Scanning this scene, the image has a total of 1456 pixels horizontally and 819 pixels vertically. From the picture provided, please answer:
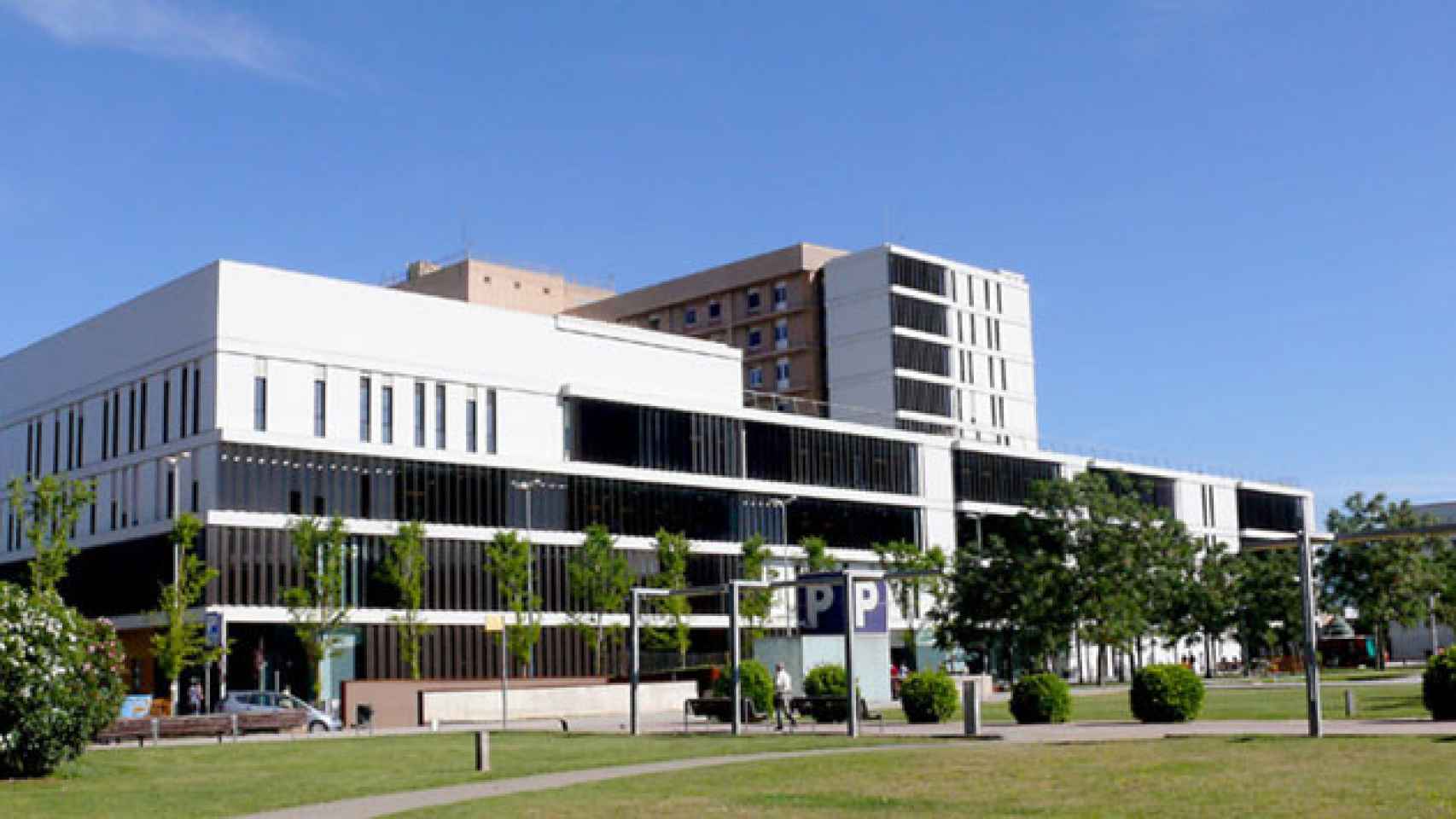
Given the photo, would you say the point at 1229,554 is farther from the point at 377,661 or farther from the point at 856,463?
the point at 377,661

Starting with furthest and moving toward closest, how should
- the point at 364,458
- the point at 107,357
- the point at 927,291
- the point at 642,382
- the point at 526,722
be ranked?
the point at 927,291, the point at 642,382, the point at 107,357, the point at 364,458, the point at 526,722

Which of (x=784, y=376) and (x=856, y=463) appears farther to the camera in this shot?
(x=784, y=376)

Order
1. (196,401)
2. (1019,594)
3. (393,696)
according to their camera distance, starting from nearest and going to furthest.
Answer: (393,696), (196,401), (1019,594)

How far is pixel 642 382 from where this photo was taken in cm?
8594

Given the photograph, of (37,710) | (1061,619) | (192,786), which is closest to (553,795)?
(192,786)

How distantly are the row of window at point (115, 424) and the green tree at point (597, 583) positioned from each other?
767 inches

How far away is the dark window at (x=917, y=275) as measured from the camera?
112 m

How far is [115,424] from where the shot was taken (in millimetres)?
75688

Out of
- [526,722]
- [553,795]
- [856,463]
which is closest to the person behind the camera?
[553,795]

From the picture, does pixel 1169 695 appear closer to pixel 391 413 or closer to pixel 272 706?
pixel 272 706

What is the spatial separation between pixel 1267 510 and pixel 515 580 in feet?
264

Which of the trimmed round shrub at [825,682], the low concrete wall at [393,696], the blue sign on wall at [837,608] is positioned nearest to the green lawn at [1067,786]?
the trimmed round shrub at [825,682]

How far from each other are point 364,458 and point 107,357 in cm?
1518

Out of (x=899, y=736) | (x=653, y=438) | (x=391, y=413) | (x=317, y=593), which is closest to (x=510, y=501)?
(x=391, y=413)
